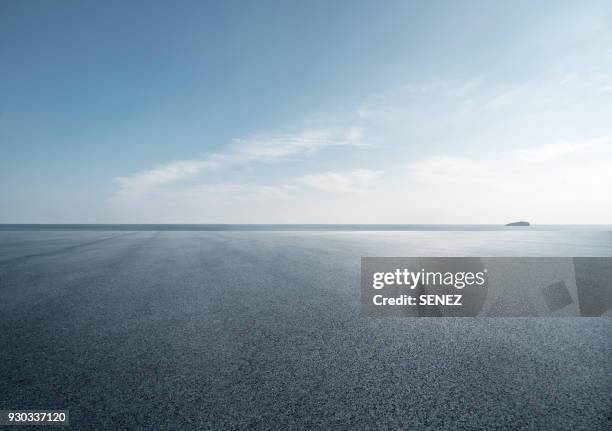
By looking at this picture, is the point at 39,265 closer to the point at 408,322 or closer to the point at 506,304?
the point at 408,322

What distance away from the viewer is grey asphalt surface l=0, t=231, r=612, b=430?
2389 mm

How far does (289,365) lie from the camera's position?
320 centimetres

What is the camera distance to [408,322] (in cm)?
466

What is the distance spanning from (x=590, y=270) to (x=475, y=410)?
31.8 ft

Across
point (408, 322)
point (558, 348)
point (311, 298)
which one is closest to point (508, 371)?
point (558, 348)
